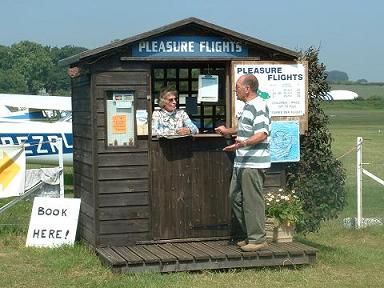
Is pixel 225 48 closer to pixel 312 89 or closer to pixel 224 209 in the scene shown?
pixel 312 89

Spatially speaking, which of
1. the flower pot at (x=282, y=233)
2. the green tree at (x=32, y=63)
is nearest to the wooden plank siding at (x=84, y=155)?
the flower pot at (x=282, y=233)

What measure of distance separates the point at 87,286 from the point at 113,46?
277 centimetres

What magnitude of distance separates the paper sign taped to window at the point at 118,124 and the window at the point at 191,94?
1.14 m

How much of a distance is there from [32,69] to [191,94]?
106668mm

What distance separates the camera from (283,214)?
891 cm

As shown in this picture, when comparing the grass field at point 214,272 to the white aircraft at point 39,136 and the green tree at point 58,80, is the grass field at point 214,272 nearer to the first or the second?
the white aircraft at point 39,136

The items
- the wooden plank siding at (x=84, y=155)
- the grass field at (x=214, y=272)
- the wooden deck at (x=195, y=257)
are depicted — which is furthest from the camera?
the wooden plank siding at (x=84, y=155)

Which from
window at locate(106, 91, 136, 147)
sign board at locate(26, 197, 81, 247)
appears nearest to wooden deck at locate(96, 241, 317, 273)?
sign board at locate(26, 197, 81, 247)

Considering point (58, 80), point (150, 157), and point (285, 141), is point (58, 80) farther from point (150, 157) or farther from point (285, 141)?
point (150, 157)

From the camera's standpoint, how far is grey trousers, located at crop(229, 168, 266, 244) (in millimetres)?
8219

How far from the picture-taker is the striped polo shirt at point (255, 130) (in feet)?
26.7

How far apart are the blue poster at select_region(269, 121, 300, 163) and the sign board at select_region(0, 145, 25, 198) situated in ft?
11.8

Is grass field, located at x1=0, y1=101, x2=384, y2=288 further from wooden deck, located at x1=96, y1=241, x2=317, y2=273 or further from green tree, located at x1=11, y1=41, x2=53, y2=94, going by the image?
green tree, located at x1=11, y1=41, x2=53, y2=94

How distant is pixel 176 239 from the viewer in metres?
9.04
